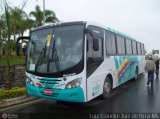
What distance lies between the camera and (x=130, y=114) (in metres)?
6.64

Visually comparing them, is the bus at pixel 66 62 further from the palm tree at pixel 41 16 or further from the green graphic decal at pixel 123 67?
the palm tree at pixel 41 16

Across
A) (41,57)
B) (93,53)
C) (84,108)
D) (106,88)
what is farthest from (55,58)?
(106,88)

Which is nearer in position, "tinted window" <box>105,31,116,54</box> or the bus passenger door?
the bus passenger door

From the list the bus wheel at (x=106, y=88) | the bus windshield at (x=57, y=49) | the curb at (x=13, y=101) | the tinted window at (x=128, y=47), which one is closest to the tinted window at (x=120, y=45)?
the tinted window at (x=128, y=47)

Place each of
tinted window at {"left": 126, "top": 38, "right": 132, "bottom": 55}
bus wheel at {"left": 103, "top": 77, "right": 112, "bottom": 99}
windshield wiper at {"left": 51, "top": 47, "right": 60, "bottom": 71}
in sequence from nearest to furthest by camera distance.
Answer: windshield wiper at {"left": 51, "top": 47, "right": 60, "bottom": 71} < bus wheel at {"left": 103, "top": 77, "right": 112, "bottom": 99} < tinted window at {"left": 126, "top": 38, "right": 132, "bottom": 55}

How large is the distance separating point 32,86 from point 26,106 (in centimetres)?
107

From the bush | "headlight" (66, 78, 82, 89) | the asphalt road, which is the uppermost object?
"headlight" (66, 78, 82, 89)

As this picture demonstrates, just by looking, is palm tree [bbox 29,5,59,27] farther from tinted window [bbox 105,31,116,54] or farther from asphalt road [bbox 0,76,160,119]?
asphalt road [bbox 0,76,160,119]

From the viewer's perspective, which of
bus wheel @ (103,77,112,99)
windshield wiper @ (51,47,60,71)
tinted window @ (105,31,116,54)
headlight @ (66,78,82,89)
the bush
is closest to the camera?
headlight @ (66,78,82,89)

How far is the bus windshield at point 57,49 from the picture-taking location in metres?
6.64

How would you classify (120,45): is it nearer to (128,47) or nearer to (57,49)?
(128,47)

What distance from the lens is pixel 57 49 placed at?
6801 mm

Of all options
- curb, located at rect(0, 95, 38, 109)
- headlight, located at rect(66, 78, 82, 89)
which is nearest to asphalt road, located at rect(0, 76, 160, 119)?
curb, located at rect(0, 95, 38, 109)

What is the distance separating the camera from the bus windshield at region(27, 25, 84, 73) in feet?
21.8
